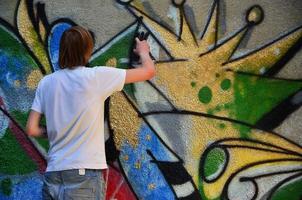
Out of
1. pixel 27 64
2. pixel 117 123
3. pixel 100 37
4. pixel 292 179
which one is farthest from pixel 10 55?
pixel 292 179

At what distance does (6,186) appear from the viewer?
4.11 meters

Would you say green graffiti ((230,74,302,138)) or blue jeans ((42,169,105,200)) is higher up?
green graffiti ((230,74,302,138))

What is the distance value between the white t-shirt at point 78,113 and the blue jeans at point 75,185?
0.12ft

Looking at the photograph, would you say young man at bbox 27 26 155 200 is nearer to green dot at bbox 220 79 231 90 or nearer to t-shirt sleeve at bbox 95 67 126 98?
t-shirt sleeve at bbox 95 67 126 98

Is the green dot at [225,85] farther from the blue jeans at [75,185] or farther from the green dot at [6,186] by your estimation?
the green dot at [6,186]

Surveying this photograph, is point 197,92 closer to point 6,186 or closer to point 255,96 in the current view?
point 255,96

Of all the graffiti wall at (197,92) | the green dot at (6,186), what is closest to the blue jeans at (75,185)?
the graffiti wall at (197,92)

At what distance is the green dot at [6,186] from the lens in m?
4.11

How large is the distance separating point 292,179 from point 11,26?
7.78 ft

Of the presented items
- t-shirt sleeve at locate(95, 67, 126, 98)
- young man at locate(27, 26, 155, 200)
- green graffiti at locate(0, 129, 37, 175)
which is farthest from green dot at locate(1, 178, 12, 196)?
t-shirt sleeve at locate(95, 67, 126, 98)

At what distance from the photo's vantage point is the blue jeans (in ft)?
9.81

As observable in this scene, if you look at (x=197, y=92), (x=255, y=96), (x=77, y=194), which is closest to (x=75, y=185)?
(x=77, y=194)

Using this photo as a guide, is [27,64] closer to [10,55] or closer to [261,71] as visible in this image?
[10,55]

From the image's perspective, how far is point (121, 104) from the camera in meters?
4.06
